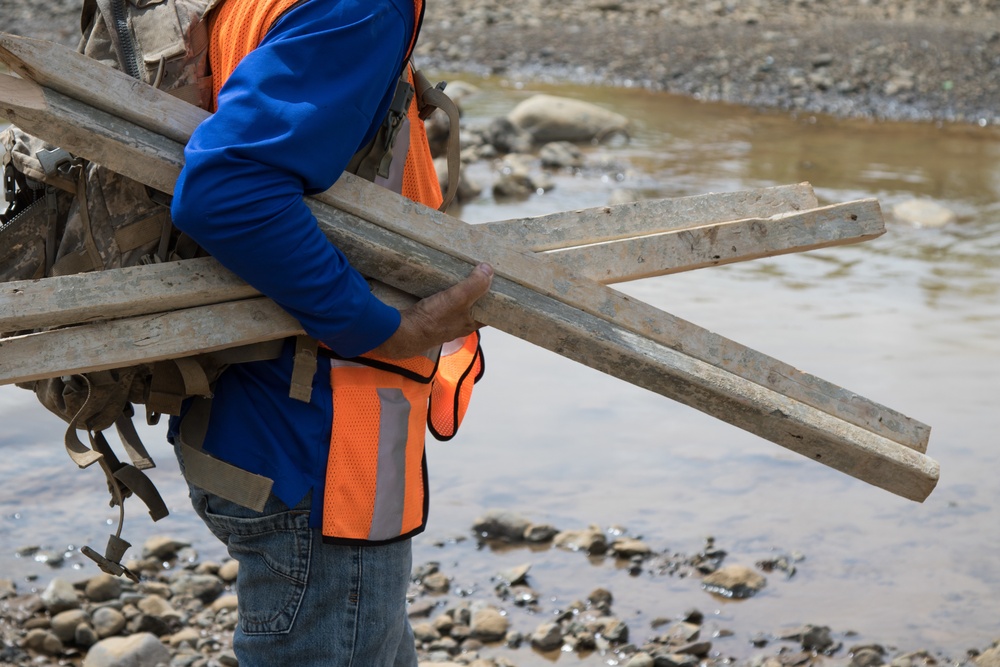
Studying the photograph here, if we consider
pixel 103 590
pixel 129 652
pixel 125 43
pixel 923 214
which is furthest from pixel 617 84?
pixel 125 43

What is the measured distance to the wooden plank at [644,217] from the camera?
7.63ft

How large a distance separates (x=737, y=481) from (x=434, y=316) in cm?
326

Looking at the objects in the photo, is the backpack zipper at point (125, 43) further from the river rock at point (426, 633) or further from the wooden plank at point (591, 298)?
the river rock at point (426, 633)

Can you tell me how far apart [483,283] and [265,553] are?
2.14ft

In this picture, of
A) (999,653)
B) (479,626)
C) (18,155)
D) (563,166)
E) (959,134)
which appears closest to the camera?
(18,155)

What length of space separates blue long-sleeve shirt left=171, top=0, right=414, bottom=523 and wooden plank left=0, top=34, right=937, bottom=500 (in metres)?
0.10

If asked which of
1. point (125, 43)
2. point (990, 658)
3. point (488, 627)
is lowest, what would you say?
point (488, 627)

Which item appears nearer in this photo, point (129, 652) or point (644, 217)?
point (644, 217)

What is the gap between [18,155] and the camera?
7.23 feet

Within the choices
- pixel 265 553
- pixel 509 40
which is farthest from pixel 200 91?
pixel 509 40

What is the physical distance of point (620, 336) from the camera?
219 centimetres

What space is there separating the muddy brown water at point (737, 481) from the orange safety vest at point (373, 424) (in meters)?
1.75

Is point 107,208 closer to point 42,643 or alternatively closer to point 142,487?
point 142,487

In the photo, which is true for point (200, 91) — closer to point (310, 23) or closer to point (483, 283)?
point (310, 23)
